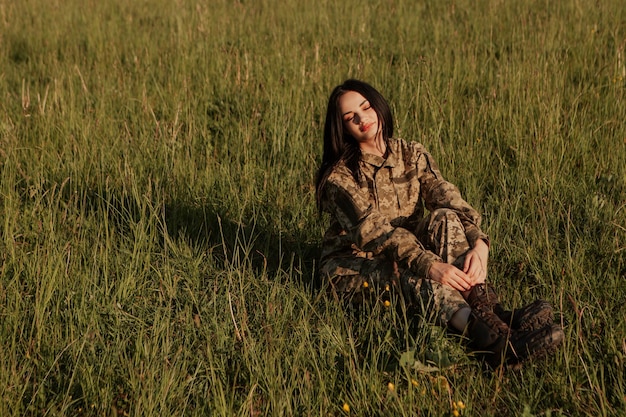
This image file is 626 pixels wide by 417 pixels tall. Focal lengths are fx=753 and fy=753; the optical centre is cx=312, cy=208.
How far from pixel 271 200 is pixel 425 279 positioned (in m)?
1.51

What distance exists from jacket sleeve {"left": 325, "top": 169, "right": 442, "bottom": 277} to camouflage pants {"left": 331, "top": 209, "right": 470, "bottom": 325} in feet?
0.20

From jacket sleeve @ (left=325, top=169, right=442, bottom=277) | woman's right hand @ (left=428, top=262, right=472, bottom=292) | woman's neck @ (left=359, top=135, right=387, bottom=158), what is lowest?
woman's right hand @ (left=428, top=262, right=472, bottom=292)

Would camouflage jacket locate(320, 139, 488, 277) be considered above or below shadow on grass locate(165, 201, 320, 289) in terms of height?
above

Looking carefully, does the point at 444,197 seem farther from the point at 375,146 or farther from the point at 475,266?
the point at 475,266

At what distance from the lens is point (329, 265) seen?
11.5 feet

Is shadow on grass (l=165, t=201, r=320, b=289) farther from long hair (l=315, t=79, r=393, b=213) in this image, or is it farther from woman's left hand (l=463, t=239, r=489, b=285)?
woman's left hand (l=463, t=239, r=489, b=285)

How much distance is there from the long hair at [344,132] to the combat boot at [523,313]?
2.81ft

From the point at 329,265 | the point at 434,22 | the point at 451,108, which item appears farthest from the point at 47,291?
the point at 434,22

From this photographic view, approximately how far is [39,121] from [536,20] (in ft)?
13.5

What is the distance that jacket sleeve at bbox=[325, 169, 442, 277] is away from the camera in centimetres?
308

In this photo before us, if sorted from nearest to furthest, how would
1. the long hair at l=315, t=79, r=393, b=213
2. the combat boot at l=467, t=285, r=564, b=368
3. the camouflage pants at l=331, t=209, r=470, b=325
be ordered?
1. the combat boot at l=467, t=285, r=564, b=368
2. the camouflage pants at l=331, t=209, r=470, b=325
3. the long hair at l=315, t=79, r=393, b=213

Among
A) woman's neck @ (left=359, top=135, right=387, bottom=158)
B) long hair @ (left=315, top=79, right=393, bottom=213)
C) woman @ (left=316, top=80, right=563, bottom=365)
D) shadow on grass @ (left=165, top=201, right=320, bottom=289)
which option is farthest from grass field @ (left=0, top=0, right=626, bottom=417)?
woman's neck @ (left=359, top=135, right=387, bottom=158)

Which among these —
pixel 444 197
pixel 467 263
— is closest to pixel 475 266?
pixel 467 263

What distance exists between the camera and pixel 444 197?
347 centimetres
